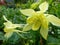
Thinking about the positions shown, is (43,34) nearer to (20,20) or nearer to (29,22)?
(29,22)

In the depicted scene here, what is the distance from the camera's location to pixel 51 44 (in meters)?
0.43

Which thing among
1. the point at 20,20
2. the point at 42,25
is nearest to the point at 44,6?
the point at 42,25

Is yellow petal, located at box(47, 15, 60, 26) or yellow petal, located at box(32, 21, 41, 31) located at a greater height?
yellow petal, located at box(47, 15, 60, 26)

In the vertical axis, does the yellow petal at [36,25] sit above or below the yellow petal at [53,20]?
below

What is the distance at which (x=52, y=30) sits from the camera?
486 mm

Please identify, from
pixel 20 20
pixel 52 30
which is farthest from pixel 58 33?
pixel 20 20

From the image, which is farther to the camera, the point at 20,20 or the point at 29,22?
the point at 20,20

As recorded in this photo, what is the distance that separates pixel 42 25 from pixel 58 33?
0.11m

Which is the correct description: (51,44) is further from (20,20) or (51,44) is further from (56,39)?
(20,20)

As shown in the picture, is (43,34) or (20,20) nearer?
(43,34)

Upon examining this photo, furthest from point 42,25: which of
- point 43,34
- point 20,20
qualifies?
point 20,20

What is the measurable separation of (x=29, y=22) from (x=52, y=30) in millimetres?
107

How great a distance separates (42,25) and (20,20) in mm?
151

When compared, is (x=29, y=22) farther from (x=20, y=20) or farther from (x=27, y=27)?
(x=20, y=20)
